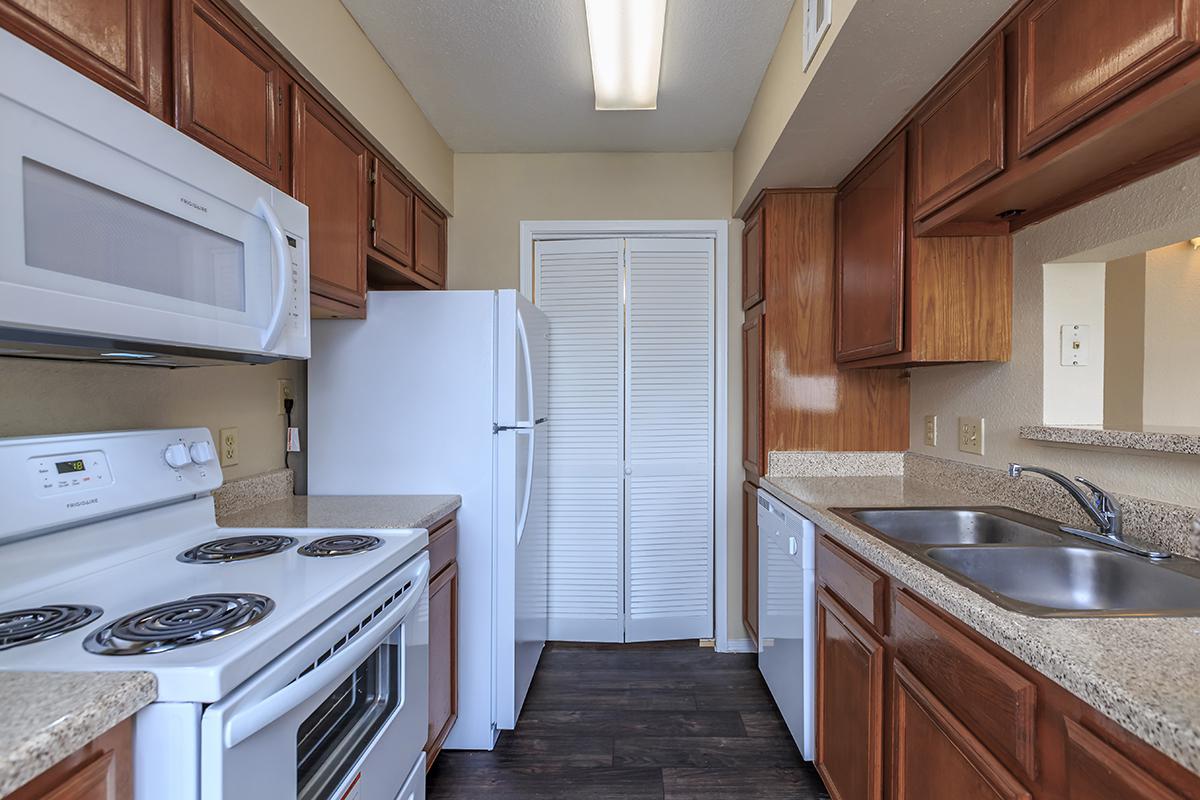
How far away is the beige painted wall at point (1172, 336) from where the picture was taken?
127 centimetres

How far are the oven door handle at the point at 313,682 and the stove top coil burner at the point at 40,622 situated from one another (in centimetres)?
31

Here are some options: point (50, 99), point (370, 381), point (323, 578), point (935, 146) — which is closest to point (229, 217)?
point (50, 99)

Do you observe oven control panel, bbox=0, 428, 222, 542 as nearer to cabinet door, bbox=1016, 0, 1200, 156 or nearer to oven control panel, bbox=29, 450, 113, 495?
oven control panel, bbox=29, 450, 113, 495

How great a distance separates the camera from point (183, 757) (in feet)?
2.35

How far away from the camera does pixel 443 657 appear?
1.79 meters

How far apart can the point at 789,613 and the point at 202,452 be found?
6.04ft

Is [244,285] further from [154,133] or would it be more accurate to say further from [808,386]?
[808,386]

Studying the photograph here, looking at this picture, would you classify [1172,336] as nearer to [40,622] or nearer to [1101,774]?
[1101,774]

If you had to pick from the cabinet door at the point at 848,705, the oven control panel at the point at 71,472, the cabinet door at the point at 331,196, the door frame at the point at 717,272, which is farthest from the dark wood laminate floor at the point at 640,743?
the cabinet door at the point at 331,196

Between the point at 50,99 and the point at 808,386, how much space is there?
2351mm

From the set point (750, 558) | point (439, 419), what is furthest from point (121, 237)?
point (750, 558)

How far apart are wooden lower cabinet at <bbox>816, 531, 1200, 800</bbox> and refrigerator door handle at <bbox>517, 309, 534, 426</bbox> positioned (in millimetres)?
1144

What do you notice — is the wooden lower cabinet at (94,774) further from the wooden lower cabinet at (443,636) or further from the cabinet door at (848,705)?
the cabinet door at (848,705)

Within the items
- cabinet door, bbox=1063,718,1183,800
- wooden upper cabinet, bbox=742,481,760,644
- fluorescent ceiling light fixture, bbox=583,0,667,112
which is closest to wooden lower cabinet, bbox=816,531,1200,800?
cabinet door, bbox=1063,718,1183,800
